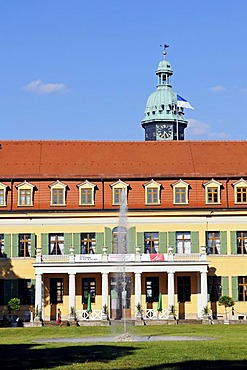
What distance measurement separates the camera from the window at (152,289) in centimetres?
5825

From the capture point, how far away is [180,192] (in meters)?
59.7

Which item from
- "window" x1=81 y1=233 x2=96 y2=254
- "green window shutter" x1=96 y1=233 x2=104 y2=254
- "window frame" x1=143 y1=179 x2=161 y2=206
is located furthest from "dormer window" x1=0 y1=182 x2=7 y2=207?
"window frame" x1=143 y1=179 x2=161 y2=206

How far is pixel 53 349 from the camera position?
1238 inches

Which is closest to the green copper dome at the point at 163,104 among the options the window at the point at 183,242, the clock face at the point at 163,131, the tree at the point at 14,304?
the clock face at the point at 163,131

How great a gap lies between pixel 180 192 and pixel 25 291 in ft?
37.4

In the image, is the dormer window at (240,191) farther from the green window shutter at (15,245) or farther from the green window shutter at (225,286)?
the green window shutter at (15,245)

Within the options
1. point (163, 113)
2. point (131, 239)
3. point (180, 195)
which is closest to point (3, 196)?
point (131, 239)

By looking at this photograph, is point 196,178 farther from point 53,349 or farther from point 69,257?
point 53,349

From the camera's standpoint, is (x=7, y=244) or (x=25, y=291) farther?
(x=7, y=244)

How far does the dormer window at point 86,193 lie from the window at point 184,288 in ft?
24.0

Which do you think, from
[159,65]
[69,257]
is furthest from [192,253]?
[159,65]

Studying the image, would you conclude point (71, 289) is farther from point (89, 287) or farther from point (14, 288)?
point (14, 288)

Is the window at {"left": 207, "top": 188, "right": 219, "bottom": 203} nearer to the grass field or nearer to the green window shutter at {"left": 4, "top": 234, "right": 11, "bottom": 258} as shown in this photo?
the green window shutter at {"left": 4, "top": 234, "right": 11, "bottom": 258}

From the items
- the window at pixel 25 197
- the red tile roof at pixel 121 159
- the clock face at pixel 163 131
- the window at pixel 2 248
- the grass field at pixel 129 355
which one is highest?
the clock face at pixel 163 131
